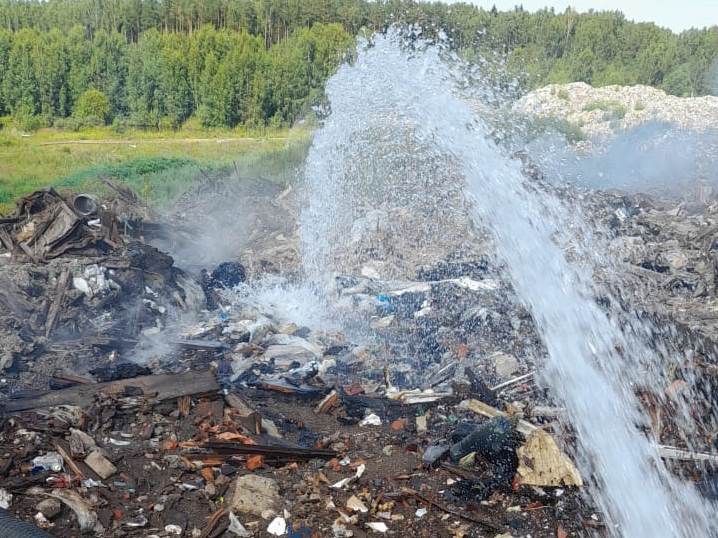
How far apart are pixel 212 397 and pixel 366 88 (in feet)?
24.9

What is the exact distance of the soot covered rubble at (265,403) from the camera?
467cm

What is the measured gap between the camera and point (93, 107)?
35.3m

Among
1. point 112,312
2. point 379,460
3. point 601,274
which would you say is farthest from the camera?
point 601,274

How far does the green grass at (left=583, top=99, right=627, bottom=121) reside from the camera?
3080 cm

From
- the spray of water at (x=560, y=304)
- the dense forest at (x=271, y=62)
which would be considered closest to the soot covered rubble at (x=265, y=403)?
the spray of water at (x=560, y=304)

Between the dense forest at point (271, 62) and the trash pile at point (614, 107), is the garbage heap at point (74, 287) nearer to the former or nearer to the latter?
the dense forest at point (271, 62)

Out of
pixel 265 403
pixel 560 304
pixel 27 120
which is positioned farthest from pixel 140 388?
pixel 27 120

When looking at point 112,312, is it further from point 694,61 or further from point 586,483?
point 694,61

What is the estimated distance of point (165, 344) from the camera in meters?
8.25

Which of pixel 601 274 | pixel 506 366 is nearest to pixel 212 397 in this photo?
pixel 506 366

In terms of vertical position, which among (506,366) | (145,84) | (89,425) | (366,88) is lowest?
(145,84)

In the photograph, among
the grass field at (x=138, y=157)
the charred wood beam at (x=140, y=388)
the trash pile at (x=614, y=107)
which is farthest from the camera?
the trash pile at (x=614, y=107)

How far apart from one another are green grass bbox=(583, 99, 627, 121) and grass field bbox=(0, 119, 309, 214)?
14.4 m

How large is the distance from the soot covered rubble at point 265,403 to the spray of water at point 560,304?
27 cm
